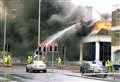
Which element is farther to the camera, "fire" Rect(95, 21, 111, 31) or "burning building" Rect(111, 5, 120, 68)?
"fire" Rect(95, 21, 111, 31)

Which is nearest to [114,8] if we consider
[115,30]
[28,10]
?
[115,30]

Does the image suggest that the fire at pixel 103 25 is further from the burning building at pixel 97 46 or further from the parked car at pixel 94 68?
the parked car at pixel 94 68

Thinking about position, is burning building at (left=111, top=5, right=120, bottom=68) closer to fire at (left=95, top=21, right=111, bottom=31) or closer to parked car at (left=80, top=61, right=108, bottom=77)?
fire at (left=95, top=21, right=111, bottom=31)

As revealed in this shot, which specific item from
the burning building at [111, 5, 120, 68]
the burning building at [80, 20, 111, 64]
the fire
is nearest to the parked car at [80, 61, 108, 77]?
the burning building at [111, 5, 120, 68]

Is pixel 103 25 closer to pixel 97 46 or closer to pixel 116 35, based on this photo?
pixel 97 46

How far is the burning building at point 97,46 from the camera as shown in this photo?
77062 mm

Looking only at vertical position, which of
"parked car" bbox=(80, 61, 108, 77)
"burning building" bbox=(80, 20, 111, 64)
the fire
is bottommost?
"parked car" bbox=(80, 61, 108, 77)

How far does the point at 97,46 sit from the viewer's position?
254ft

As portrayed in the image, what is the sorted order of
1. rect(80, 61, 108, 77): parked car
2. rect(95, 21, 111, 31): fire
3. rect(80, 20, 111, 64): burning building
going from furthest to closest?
→ 1. rect(95, 21, 111, 31): fire
2. rect(80, 20, 111, 64): burning building
3. rect(80, 61, 108, 77): parked car

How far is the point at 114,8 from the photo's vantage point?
70.9 m

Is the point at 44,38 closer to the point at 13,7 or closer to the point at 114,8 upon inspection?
the point at 13,7

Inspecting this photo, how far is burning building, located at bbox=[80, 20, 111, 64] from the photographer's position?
253 ft

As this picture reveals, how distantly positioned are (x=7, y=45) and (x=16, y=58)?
3.34 metres

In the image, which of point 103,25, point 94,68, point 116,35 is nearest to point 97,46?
point 103,25
